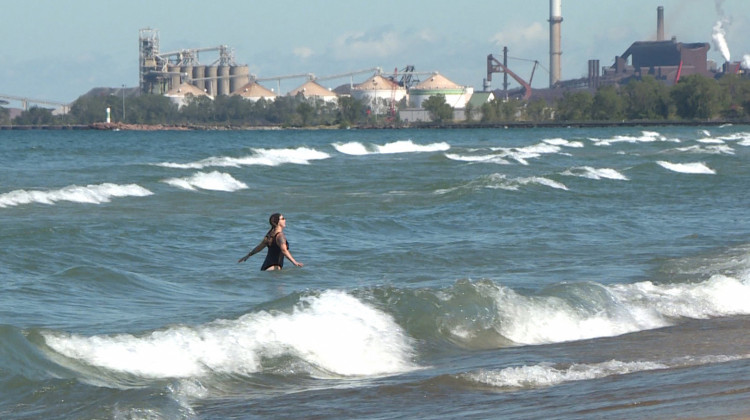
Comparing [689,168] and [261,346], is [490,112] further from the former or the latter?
[261,346]

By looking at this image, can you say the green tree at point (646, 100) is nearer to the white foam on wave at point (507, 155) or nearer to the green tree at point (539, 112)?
the green tree at point (539, 112)

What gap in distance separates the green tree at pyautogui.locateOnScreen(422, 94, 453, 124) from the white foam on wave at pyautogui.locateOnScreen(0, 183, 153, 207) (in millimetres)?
144377

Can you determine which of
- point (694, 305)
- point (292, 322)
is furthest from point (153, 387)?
point (694, 305)

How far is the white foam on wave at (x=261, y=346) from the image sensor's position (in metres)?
10.5

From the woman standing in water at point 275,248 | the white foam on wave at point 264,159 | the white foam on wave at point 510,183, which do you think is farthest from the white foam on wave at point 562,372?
the white foam on wave at point 264,159

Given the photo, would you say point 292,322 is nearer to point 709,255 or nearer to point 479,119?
point 709,255

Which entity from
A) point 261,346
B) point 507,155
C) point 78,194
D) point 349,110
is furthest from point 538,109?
point 261,346

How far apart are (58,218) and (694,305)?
677 inches

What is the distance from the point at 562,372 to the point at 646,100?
170787 mm

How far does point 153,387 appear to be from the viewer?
31.3 feet

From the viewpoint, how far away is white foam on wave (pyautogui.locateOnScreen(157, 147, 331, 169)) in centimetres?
5450

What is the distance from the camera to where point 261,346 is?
11.2 m

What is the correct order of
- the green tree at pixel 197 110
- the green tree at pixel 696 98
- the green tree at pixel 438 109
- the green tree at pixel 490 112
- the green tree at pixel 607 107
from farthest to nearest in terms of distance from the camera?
the green tree at pixel 197 110 < the green tree at pixel 438 109 < the green tree at pixel 490 112 < the green tree at pixel 607 107 < the green tree at pixel 696 98

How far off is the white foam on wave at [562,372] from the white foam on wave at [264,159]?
137ft
